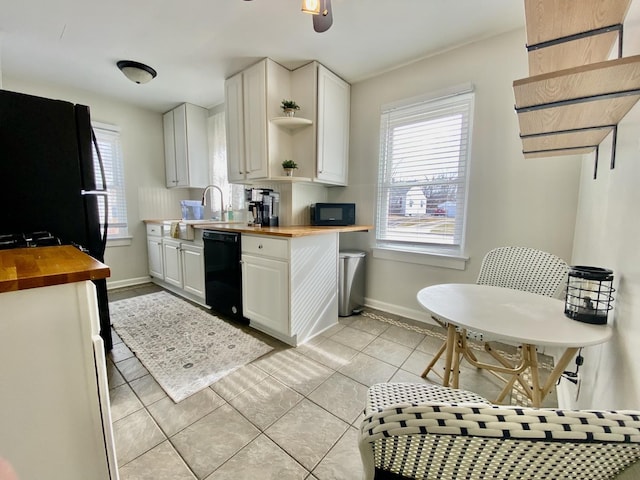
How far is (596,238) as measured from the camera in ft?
4.08

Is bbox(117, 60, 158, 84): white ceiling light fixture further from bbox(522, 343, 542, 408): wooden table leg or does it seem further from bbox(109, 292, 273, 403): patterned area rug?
bbox(522, 343, 542, 408): wooden table leg

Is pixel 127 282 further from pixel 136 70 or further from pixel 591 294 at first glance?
pixel 591 294

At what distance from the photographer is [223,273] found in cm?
257

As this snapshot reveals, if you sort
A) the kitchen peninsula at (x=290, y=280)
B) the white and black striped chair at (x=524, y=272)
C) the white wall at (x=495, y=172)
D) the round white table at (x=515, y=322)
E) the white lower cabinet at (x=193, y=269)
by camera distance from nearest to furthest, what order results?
the round white table at (x=515, y=322) < the white and black striped chair at (x=524, y=272) < the white wall at (x=495, y=172) < the kitchen peninsula at (x=290, y=280) < the white lower cabinet at (x=193, y=269)

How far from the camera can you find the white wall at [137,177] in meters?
3.56

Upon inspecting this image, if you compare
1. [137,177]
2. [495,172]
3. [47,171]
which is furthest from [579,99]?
[137,177]

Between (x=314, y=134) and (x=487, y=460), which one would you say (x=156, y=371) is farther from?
(x=314, y=134)

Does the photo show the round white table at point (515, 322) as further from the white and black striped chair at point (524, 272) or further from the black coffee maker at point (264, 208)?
the black coffee maker at point (264, 208)

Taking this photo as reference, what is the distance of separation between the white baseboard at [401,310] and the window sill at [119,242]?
3392 millimetres

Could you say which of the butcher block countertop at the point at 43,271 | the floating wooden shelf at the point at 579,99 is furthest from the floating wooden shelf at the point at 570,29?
the butcher block countertop at the point at 43,271

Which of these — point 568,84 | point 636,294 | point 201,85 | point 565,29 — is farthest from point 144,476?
point 201,85

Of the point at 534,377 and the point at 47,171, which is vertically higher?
the point at 47,171

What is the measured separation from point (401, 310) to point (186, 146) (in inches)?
140

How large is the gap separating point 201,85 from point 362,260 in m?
2.79
